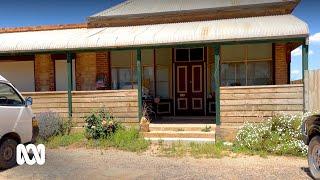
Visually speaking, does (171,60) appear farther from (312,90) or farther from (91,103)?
(312,90)

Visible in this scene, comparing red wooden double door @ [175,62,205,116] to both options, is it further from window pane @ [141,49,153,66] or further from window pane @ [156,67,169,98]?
window pane @ [141,49,153,66]

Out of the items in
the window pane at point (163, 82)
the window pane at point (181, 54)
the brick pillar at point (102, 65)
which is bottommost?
the window pane at point (163, 82)

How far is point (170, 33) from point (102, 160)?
511cm

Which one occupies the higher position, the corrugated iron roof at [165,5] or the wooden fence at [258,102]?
the corrugated iron roof at [165,5]

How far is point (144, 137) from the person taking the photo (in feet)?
39.0

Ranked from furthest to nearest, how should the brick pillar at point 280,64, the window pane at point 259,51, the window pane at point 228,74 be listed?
the window pane at point 228,74
the window pane at point 259,51
the brick pillar at point 280,64

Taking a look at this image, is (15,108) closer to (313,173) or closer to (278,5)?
(313,173)

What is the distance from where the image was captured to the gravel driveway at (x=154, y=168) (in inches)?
305

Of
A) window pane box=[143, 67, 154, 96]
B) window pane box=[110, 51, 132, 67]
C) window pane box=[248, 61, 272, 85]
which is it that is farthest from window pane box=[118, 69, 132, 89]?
window pane box=[248, 61, 272, 85]

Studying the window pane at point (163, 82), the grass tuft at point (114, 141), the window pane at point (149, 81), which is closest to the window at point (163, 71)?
the window pane at point (163, 82)

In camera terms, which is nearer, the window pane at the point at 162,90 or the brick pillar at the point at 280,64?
the brick pillar at the point at 280,64

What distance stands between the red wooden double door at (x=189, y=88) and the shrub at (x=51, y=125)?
188 inches

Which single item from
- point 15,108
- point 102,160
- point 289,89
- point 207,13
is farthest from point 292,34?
point 15,108

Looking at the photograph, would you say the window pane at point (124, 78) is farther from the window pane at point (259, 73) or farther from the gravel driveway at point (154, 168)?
the gravel driveway at point (154, 168)
